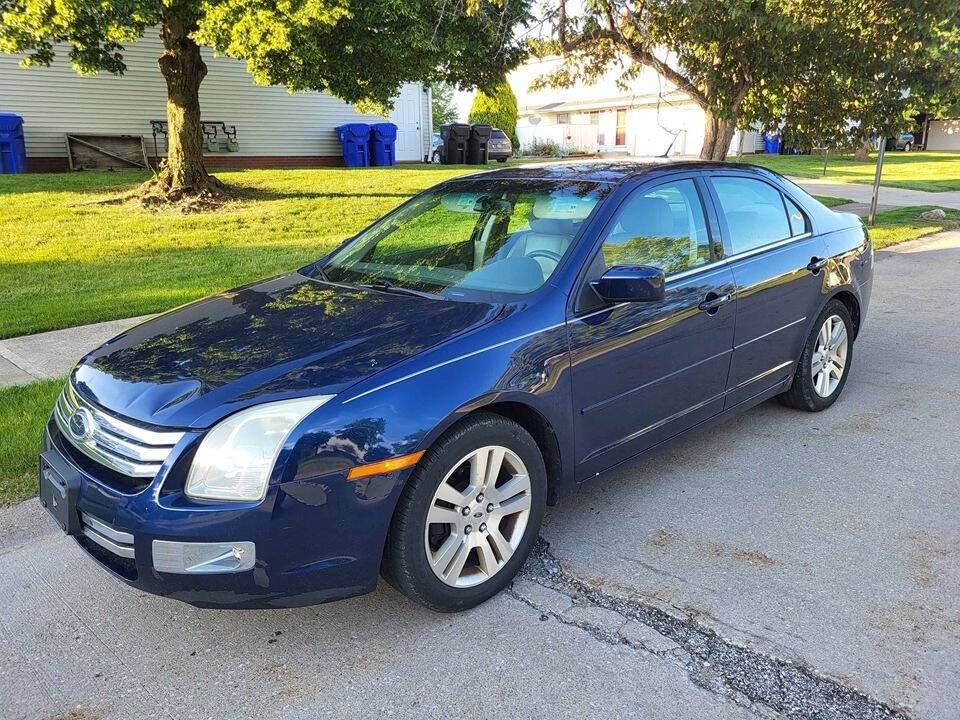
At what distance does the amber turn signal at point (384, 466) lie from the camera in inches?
95.7

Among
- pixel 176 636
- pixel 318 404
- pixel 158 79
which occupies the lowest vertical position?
pixel 176 636

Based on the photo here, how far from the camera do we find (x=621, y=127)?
42.1m

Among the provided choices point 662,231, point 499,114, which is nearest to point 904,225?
point 662,231

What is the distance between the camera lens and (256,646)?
8.76 feet

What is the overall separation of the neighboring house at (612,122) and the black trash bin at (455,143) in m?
13.5

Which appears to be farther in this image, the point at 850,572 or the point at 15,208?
the point at 15,208

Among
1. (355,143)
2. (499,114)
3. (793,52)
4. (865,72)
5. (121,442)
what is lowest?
(121,442)

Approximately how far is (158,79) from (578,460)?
19928mm

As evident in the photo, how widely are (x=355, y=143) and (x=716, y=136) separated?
12.7 metres

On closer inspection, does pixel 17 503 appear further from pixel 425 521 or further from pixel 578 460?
pixel 578 460

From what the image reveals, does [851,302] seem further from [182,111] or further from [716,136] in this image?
[182,111]

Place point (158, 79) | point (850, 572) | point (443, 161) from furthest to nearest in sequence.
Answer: point (443, 161)
point (158, 79)
point (850, 572)

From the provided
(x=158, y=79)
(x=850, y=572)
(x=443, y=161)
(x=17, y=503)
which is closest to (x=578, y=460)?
(x=850, y=572)

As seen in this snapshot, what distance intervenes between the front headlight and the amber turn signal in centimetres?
24
